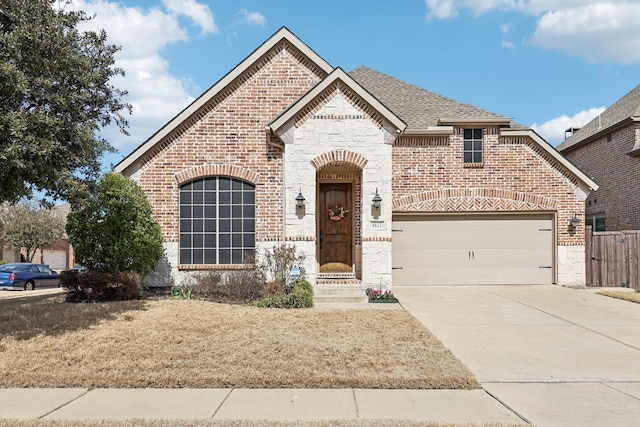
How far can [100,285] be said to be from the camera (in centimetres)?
1082

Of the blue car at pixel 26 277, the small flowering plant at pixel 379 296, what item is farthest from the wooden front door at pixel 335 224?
the blue car at pixel 26 277

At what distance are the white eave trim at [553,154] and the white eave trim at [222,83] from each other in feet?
20.5

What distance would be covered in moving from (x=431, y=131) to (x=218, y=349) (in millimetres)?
10131

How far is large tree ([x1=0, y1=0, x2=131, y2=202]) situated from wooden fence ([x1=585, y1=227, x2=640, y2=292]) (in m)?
14.7

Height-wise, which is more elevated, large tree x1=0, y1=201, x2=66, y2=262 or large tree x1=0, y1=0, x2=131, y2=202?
large tree x1=0, y1=0, x2=131, y2=202

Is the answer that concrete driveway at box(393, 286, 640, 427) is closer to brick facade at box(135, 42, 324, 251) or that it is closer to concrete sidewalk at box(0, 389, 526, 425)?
concrete sidewalk at box(0, 389, 526, 425)

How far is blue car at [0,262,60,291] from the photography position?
19.8 m

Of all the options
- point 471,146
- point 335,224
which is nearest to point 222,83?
point 335,224

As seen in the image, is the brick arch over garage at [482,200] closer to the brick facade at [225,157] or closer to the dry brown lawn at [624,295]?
the dry brown lawn at [624,295]

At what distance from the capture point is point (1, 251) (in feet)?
135

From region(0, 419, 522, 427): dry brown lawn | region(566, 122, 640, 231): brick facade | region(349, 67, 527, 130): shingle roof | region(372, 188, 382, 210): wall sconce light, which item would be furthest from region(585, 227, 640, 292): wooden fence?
region(0, 419, 522, 427): dry brown lawn

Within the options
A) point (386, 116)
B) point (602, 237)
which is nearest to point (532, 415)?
point (386, 116)

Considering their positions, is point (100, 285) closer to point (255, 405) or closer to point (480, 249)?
point (255, 405)

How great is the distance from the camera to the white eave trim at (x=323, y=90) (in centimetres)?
1198
